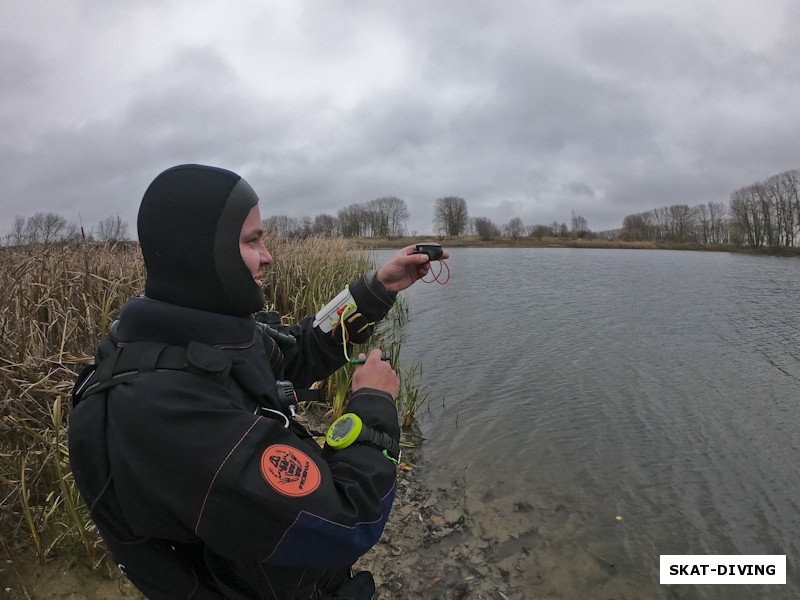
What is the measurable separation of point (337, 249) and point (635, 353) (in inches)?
295

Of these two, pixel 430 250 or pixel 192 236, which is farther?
pixel 430 250

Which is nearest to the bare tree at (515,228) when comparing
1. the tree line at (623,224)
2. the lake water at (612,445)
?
the tree line at (623,224)

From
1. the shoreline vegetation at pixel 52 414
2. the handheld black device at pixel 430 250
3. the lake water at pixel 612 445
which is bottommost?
the lake water at pixel 612 445

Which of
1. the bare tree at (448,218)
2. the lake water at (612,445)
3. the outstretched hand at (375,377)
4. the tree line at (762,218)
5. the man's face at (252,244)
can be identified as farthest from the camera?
the tree line at (762,218)

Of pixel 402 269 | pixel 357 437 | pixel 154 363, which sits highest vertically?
pixel 402 269

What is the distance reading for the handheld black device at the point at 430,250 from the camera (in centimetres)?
241

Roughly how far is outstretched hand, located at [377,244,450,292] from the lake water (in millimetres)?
2367

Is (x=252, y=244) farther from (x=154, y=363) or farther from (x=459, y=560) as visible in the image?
(x=459, y=560)

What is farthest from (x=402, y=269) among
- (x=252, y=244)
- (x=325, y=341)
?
(x=252, y=244)

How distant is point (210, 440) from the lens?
1171mm

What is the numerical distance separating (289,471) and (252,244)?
759 millimetres

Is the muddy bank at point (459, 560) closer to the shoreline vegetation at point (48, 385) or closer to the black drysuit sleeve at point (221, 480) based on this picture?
the shoreline vegetation at point (48, 385)

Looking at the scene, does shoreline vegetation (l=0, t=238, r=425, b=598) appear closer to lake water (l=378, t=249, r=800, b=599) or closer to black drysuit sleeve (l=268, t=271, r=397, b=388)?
lake water (l=378, t=249, r=800, b=599)

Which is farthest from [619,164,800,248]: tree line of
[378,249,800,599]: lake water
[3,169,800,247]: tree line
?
[378,249,800,599]: lake water
